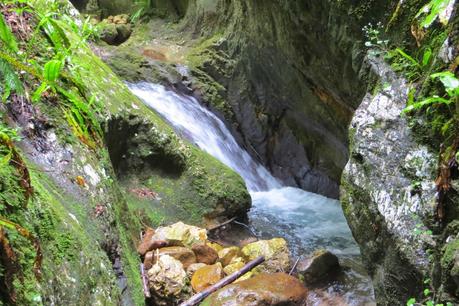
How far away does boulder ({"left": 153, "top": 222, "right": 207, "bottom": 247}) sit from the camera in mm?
4758

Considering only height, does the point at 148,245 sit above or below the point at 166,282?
above

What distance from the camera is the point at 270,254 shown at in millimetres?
4996

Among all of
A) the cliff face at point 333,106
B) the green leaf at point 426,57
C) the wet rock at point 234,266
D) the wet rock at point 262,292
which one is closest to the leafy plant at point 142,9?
the cliff face at point 333,106

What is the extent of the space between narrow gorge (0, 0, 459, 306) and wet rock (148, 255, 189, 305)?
15mm

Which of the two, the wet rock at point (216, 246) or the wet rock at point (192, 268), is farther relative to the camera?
the wet rock at point (216, 246)

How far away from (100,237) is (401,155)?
2189mm

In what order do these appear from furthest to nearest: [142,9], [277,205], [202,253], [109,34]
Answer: [142,9], [109,34], [277,205], [202,253]

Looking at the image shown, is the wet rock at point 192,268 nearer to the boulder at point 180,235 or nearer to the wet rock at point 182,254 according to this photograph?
the wet rock at point 182,254

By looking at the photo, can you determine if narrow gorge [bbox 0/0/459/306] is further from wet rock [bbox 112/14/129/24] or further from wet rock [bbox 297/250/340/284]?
wet rock [bbox 112/14/129/24]

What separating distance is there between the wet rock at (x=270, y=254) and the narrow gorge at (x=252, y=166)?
0.06ft

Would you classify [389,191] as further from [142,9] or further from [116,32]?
[142,9]

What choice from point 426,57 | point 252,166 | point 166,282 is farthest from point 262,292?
point 252,166

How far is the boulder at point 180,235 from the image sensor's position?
4758 mm

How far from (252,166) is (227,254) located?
4203mm
